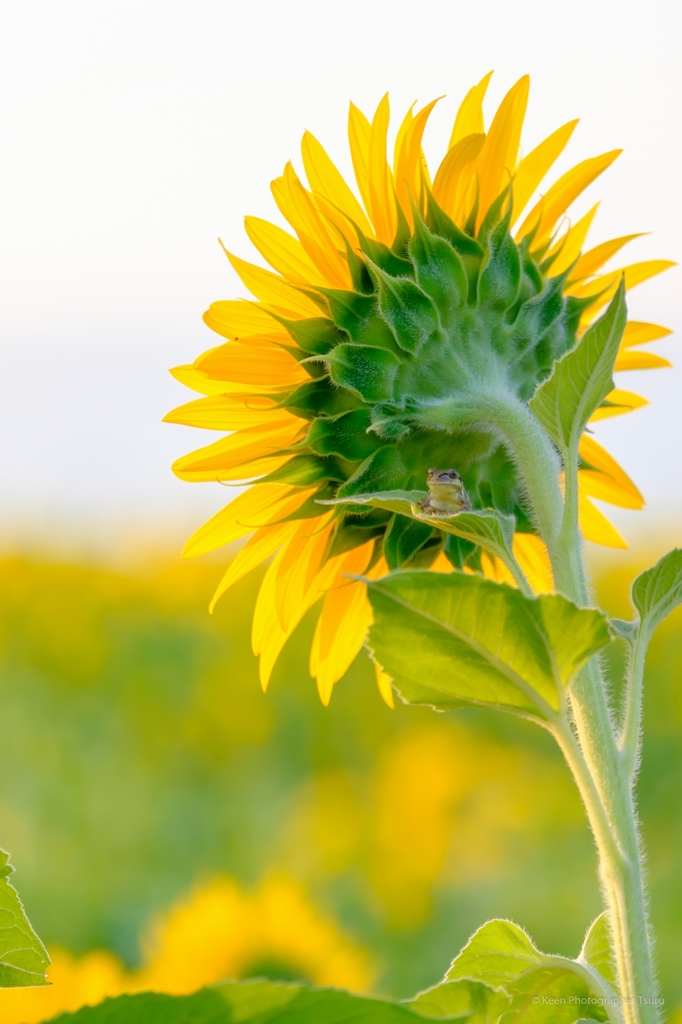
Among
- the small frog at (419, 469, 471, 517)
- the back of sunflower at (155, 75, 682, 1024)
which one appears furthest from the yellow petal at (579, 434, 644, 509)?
the small frog at (419, 469, 471, 517)

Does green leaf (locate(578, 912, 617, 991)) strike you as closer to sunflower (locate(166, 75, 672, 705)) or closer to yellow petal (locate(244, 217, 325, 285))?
sunflower (locate(166, 75, 672, 705))

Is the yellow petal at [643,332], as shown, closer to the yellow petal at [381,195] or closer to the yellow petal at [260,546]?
the yellow petal at [381,195]

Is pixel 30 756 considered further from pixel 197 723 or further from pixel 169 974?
pixel 169 974

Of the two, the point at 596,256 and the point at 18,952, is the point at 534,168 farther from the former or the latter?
the point at 18,952

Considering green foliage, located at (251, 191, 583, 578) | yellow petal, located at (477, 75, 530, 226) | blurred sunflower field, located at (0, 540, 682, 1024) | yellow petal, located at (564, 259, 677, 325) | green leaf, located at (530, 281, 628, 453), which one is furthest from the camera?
blurred sunflower field, located at (0, 540, 682, 1024)

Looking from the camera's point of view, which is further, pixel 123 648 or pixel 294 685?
pixel 123 648

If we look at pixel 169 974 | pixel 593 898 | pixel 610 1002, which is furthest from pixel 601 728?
pixel 593 898

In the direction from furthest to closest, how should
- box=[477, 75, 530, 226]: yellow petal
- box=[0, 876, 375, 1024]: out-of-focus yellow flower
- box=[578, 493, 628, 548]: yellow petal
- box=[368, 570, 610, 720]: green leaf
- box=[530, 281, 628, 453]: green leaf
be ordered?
box=[0, 876, 375, 1024]: out-of-focus yellow flower → box=[578, 493, 628, 548]: yellow petal → box=[477, 75, 530, 226]: yellow petal → box=[530, 281, 628, 453]: green leaf → box=[368, 570, 610, 720]: green leaf
